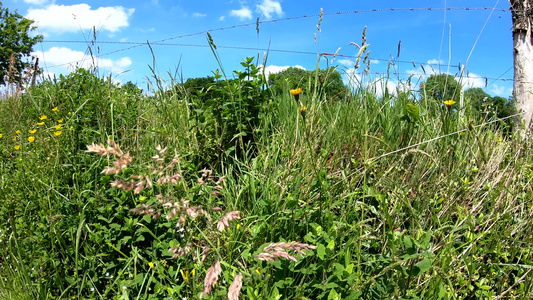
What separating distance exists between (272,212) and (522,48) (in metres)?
4.06

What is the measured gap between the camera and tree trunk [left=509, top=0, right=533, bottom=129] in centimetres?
400

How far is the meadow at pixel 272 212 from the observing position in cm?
140

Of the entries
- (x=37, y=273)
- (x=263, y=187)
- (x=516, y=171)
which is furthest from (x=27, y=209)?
(x=516, y=171)

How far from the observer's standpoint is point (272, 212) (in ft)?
5.41

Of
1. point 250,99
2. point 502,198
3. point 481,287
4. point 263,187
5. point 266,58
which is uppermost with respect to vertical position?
point 266,58

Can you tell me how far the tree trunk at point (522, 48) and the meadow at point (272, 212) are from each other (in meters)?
1.69

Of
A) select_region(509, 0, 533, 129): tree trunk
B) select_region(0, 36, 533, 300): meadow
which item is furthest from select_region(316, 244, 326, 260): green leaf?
select_region(509, 0, 533, 129): tree trunk

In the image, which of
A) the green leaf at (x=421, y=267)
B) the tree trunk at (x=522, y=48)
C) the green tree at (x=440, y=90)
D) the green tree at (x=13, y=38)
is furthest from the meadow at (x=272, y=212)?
the green tree at (x=13, y=38)

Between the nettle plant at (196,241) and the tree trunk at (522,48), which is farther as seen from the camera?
the tree trunk at (522,48)

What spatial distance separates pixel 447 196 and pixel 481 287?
1.78 ft

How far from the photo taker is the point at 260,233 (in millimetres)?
1613

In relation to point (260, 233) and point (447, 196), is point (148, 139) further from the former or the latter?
point (447, 196)

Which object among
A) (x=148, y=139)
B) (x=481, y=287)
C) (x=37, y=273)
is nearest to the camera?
(x=481, y=287)

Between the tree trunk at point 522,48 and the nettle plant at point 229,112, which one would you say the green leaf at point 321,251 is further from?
the tree trunk at point 522,48
